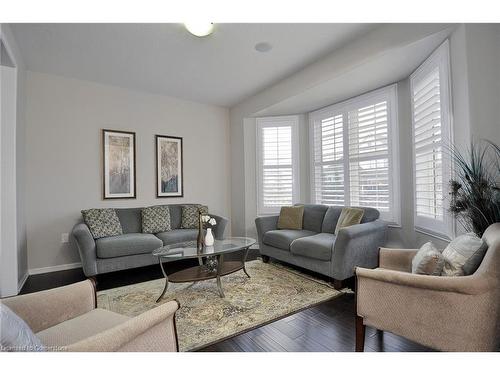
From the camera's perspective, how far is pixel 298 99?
12.2 feet

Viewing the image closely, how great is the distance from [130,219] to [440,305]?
12.0 ft

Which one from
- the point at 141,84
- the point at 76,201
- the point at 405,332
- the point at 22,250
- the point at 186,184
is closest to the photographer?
the point at 405,332

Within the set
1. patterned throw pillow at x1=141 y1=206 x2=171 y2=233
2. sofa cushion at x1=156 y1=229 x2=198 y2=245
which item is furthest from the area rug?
patterned throw pillow at x1=141 y1=206 x2=171 y2=233

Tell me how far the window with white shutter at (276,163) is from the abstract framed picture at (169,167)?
55.3 inches

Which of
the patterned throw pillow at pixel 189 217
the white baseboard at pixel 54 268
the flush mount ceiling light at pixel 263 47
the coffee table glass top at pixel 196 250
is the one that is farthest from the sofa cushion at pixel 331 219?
the white baseboard at pixel 54 268

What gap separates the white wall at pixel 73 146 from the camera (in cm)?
329

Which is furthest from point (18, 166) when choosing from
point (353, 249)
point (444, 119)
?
point (444, 119)

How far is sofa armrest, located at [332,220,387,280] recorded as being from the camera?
103 inches

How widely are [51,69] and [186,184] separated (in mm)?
2398

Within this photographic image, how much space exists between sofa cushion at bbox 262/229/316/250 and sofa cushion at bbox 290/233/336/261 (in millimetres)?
155

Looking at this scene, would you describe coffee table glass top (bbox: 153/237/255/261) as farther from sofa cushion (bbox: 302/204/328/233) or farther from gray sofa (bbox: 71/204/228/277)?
sofa cushion (bbox: 302/204/328/233)

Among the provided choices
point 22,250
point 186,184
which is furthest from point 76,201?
point 186,184

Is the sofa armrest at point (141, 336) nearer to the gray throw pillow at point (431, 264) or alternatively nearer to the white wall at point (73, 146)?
the gray throw pillow at point (431, 264)
